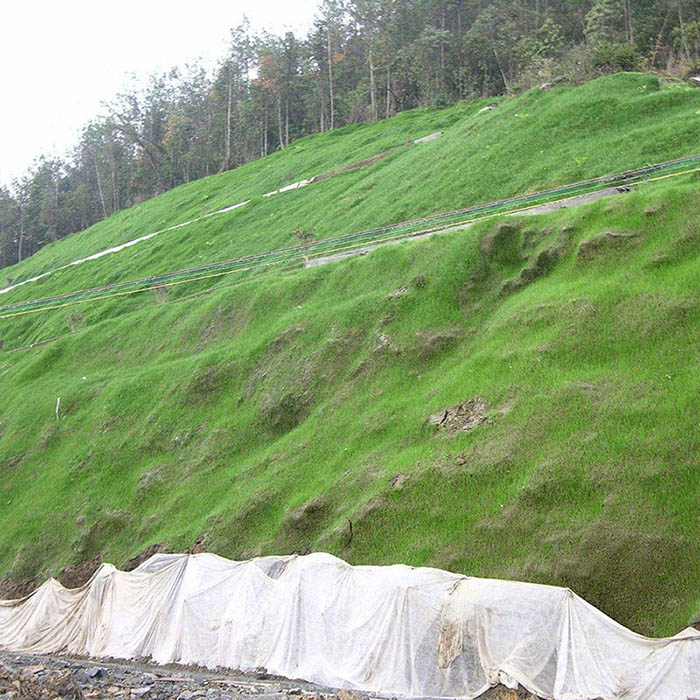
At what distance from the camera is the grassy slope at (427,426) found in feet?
53.2

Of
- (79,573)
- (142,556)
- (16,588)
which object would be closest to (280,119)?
(16,588)

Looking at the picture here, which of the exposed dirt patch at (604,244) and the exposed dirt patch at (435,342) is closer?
the exposed dirt patch at (604,244)

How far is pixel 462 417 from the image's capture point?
20.3 m

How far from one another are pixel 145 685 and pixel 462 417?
983 centimetres

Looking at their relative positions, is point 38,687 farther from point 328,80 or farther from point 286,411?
point 328,80

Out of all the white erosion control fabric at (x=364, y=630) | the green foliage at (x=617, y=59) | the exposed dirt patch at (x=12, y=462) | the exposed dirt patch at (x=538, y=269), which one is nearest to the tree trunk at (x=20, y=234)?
the exposed dirt patch at (x=12, y=462)

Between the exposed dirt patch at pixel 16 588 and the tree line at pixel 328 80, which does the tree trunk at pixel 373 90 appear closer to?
the tree line at pixel 328 80

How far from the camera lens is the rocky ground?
13.7m

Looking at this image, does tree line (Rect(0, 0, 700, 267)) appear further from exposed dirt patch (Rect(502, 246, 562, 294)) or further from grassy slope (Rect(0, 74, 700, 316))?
exposed dirt patch (Rect(502, 246, 562, 294))

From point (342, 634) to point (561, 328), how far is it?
9.73 metres

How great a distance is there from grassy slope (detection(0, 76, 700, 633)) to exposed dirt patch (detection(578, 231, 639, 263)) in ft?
0.27

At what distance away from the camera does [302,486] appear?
72.6 ft

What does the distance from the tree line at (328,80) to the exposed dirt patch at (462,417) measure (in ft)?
95.5

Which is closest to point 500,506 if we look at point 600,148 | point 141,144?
point 600,148
